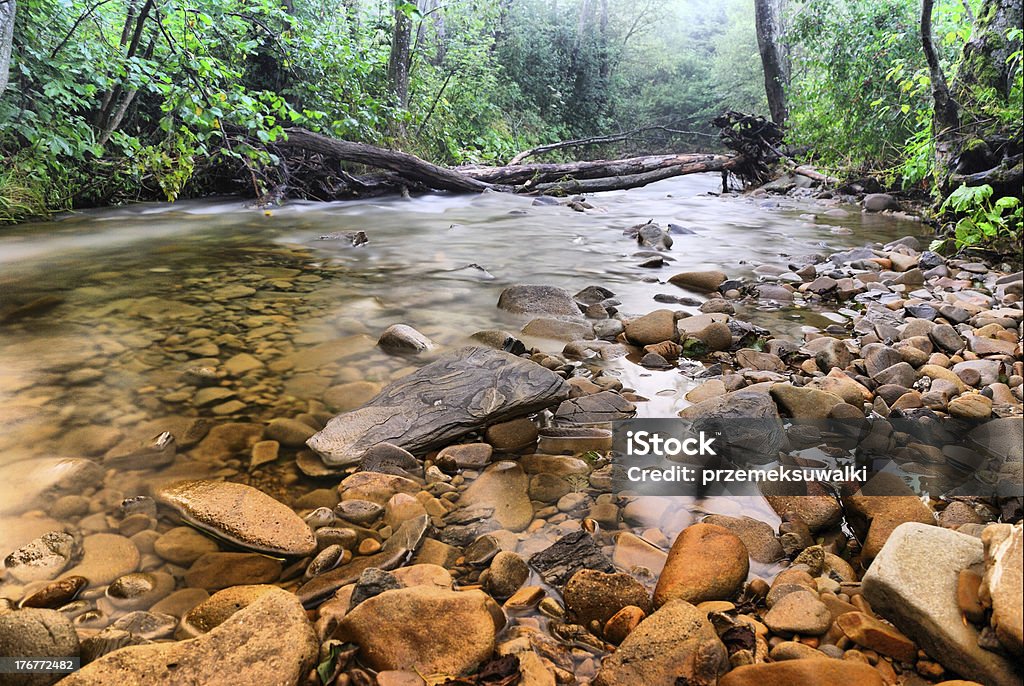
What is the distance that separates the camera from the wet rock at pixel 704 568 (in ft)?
5.09

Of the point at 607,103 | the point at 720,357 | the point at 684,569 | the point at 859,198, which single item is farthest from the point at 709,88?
the point at 684,569

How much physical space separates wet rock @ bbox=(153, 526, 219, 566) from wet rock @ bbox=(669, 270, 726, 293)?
391cm

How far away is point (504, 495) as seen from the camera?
6.91 feet

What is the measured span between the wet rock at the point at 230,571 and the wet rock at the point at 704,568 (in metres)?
1.02

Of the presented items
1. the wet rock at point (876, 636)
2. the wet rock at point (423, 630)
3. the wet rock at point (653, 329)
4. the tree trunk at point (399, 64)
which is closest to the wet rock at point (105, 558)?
the wet rock at point (423, 630)

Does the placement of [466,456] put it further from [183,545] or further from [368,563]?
[183,545]

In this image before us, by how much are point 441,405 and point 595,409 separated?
0.63 metres

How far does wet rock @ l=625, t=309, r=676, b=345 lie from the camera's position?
3.48m

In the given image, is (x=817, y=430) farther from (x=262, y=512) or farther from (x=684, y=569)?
(x=262, y=512)

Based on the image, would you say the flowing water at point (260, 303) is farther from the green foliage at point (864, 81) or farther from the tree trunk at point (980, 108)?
the green foliage at point (864, 81)

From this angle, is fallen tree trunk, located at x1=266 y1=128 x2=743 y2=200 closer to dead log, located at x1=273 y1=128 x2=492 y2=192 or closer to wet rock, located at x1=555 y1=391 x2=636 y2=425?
dead log, located at x1=273 y1=128 x2=492 y2=192

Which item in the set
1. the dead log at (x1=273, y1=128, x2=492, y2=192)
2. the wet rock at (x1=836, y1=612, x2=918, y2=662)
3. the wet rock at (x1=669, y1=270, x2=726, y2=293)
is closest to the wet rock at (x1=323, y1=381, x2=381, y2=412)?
the wet rock at (x1=836, y1=612, x2=918, y2=662)

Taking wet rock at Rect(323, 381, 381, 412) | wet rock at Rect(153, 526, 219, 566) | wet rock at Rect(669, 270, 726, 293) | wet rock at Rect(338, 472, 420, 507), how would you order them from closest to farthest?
1. wet rock at Rect(153, 526, 219, 566)
2. wet rock at Rect(338, 472, 420, 507)
3. wet rock at Rect(323, 381, 381, 412)
4. wet rock at Rect(669, 270, 726, 293)

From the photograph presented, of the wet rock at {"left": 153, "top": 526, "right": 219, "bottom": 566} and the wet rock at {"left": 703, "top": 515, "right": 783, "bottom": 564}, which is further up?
the wet rock at {"left": 153, "top": 526, "right": 219, "bottom": 566}
